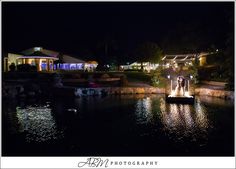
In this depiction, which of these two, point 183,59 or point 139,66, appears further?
point 139,66

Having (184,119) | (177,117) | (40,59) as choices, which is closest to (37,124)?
(177,117)

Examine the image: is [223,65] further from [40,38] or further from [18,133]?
[40,38]

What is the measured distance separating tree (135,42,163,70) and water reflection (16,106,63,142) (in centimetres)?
4813

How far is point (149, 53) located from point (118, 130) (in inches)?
→ 2192

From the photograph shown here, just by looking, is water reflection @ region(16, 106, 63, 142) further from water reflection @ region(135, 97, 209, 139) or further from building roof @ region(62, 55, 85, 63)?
building roof @ region(62, 55, 85, 63)

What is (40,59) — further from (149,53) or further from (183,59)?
(149,53)

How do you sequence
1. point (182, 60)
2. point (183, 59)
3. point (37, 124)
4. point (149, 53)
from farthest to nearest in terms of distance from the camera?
point (149, 53), point (182, 60), point (183, 59), point (37, 124)

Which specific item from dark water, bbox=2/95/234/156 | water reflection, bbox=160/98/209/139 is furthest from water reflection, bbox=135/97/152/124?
water reflection, bbox=160/98/209/139

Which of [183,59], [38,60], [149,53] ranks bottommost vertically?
[38,60]

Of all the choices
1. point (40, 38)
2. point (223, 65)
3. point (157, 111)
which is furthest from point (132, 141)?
point (40, 38)

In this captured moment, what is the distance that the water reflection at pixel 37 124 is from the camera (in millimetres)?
16322

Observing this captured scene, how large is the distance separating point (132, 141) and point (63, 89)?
1795 centimetres

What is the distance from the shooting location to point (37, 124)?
747 inches

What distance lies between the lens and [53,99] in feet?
99.6
